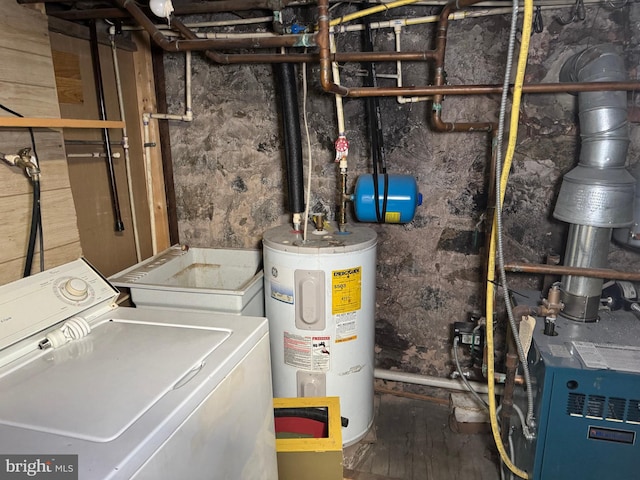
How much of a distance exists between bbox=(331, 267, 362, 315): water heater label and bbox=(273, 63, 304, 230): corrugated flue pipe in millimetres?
355

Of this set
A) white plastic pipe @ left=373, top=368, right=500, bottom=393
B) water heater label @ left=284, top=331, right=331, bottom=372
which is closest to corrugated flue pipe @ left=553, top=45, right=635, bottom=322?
white plastic pipe @ left=373, top=368, right=500, bottom=393

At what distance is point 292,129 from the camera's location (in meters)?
1.80

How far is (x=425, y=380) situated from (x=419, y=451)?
0.35m

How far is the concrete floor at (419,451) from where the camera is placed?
1.76 meters

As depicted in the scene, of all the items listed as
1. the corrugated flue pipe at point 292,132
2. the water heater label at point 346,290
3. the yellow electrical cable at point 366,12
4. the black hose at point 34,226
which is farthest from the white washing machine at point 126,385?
→ the yellow electrical cable at point 366,12

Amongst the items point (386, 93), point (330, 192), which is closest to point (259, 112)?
point (330, 192)

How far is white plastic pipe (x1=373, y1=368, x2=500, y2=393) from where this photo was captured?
207 cm

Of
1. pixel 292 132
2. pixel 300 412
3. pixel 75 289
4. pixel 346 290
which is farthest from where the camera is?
pixel 292 132

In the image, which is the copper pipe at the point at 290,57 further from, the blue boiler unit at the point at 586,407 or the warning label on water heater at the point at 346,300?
the blue boiler unit at the point at 586,407

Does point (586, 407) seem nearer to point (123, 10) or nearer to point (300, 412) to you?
point (300, 412)

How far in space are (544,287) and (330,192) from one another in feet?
3.46

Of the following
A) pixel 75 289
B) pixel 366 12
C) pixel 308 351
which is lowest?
pixel 308 351

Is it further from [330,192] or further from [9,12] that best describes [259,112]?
[9,12]

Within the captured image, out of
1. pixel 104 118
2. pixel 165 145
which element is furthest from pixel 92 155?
pixel 165 145
